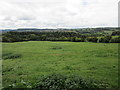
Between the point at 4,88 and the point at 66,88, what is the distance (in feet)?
18.2

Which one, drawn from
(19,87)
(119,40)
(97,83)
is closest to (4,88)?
(19,87)

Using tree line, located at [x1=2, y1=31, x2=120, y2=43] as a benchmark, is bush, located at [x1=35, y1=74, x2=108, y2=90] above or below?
below

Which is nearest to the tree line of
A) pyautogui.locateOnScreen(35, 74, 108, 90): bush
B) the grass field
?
the grass field

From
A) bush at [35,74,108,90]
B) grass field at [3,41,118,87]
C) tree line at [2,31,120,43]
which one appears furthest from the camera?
tree line at [2,31,120,43]

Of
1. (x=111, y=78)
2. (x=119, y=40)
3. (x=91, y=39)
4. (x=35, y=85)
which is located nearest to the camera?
(x=35, y=85)

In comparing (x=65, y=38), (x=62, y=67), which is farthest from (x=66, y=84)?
(x=65, y=38)

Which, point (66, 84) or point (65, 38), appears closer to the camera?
point (66, 84)

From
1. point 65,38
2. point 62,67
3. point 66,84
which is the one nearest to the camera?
point 66,84

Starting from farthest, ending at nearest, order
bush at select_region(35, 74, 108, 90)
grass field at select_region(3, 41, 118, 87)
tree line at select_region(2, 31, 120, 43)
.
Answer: tree line at select_region(2, 31, 120, 43)
grass field at select_region(3, 41, 118, 87)
bush at select_region(35, 74, 108, 90)

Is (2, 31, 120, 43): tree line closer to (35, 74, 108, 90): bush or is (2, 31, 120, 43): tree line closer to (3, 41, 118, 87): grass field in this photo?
(3, 41, 118, 87): grass field

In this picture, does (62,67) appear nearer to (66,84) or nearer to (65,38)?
(66,84)

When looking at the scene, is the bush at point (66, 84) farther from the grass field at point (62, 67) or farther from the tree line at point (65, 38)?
the tree line at point (65, 38)

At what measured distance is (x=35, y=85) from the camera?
1004cm

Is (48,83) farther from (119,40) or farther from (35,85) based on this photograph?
(119,40)
